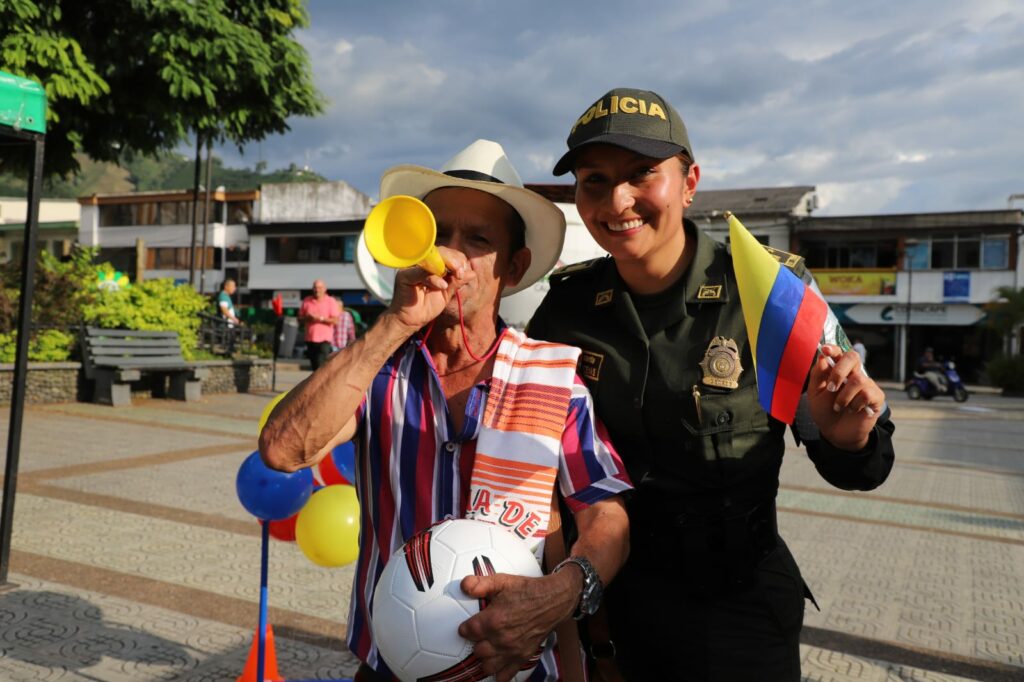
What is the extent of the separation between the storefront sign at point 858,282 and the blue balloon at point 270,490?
35.8 metres

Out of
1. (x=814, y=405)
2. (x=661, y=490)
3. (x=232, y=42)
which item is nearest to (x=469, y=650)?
(x=661, y=490)

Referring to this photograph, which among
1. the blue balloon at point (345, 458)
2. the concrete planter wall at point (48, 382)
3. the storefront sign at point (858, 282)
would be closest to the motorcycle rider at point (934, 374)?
the storefront sign at point (858, 282)

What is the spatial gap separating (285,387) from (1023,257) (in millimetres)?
32194

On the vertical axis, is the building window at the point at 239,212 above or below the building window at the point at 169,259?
above

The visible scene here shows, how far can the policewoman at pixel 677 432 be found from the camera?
198cm

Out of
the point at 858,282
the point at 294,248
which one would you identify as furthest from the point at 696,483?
the point at 294,248

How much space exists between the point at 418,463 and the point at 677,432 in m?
0.63

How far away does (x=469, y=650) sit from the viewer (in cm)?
153

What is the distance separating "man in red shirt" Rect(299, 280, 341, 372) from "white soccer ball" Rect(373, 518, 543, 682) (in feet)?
38.2

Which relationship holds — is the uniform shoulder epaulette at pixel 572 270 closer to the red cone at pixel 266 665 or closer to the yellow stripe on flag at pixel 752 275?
the yellow stripe on flag at pixel 752 275

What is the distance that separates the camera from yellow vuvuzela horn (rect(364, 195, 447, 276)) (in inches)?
63.1

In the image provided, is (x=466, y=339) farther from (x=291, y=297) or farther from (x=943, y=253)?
(x=291, y=297)

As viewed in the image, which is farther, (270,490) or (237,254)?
(237,254)

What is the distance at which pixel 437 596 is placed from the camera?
5.06 ft
